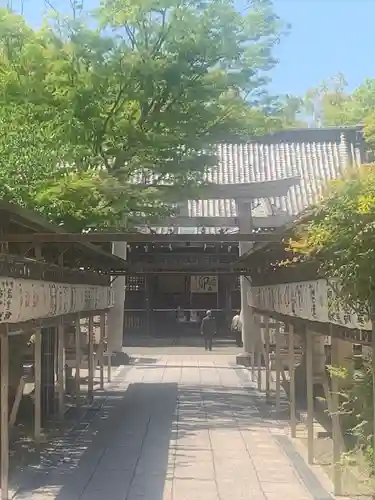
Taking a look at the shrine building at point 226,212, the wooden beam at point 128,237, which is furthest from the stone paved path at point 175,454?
the shrine building at point 226,212

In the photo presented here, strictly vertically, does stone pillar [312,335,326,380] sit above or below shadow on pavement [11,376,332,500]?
above

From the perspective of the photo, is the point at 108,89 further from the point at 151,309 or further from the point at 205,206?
the point at 151,309

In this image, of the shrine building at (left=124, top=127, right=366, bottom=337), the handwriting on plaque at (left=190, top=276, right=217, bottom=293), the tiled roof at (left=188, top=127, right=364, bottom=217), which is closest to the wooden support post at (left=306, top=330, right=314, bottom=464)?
the shrine building at (left=124, top=127, right=366, bottom=337)

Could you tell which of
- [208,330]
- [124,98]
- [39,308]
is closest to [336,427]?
[39,308]

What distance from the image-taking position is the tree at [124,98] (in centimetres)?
1235

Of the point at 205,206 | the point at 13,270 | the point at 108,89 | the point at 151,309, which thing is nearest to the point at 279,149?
the point at 205,206

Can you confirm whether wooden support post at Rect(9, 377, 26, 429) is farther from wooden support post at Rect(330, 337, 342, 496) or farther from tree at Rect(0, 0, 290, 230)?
wooden support post at Rect(330, 337, 342, 496)

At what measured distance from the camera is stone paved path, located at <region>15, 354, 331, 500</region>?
830 cm

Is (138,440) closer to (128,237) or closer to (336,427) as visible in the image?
(128,237)

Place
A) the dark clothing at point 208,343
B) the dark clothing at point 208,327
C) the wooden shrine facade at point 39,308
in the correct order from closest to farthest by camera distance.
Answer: the wooden shrine facade at point 39,308
the dark clothing at point 208,327
the dark clothing at point 208,343

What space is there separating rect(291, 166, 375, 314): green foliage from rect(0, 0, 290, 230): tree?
6708 millimetres

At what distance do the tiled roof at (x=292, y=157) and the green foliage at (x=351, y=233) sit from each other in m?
20.2

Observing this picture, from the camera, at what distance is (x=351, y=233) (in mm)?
5562

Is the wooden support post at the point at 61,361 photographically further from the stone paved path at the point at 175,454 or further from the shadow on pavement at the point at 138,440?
the stone paved path at the point at 175,454
